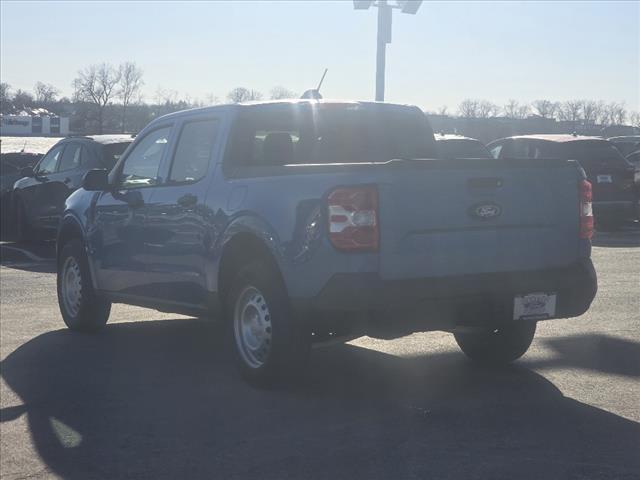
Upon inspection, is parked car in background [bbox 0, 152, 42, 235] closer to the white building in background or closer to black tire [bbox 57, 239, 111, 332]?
black tire [bbox 57, 239, 111, 332]

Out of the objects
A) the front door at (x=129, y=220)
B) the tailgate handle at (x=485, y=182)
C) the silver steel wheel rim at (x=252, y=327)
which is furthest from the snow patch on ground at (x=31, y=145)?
the tailgate handle at (x=485, y=182)

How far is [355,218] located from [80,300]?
13.2ft

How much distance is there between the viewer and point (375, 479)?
186 inches

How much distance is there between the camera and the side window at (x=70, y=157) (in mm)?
15258

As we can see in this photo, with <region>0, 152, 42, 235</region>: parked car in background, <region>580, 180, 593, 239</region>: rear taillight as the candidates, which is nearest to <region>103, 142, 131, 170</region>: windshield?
<region>0, 152, 42, 235</region>: parked car in background

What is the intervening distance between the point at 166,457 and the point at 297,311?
4.15 feet

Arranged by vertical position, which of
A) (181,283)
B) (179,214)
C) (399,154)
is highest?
(399,154)

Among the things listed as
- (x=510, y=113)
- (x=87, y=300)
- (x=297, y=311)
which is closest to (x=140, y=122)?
(x=510, y=113)

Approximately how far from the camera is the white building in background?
6053 cm

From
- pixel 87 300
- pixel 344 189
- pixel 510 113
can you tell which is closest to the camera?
pixel 344 189

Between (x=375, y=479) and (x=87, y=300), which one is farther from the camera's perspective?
(x=87, y=300)

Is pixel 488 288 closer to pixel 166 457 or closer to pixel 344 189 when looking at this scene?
pixel 344 189

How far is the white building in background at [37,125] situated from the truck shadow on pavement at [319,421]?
2083 inches

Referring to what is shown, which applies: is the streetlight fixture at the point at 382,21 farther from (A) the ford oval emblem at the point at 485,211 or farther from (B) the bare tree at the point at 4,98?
(A) the ford oval emblem at the point at 485,211
